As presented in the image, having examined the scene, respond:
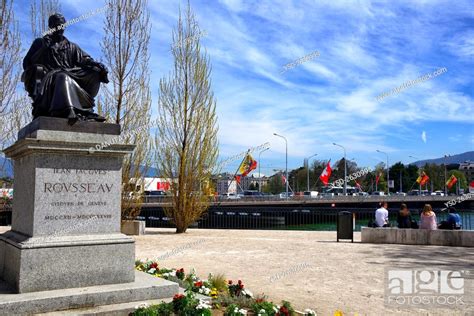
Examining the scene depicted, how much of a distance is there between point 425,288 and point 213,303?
399 centimetres

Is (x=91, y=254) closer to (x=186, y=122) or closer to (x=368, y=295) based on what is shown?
(x=368, y=295)

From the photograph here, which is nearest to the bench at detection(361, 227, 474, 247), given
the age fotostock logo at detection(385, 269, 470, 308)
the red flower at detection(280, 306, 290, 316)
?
the age fotostock logo at detection(385, 269, 470, 308)

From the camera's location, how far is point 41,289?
577 cm

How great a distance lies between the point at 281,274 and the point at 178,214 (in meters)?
→ 11.0

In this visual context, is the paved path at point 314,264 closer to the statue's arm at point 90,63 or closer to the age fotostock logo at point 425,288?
the age fotostock logo at point 425,288

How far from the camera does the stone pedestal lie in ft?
19.3

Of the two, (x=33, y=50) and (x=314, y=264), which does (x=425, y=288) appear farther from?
(x=33, y=50)

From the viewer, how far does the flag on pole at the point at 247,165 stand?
158ft

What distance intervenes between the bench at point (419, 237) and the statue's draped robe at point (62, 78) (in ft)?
36.2

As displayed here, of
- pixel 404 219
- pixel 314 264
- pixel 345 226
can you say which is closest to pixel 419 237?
pixel 404 219

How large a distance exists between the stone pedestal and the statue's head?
1.66 m

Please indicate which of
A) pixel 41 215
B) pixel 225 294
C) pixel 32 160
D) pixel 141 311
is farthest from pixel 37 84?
pixel 225 294

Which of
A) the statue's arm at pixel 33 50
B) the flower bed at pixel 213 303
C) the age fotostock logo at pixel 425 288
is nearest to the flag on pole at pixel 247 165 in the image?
the age fotostock logo at pixel 425 288

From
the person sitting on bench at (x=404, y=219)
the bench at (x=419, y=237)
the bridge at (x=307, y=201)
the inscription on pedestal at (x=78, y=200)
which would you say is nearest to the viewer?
the inscription on pedestal at (x=78, y=200)
